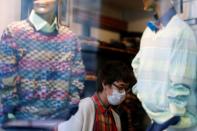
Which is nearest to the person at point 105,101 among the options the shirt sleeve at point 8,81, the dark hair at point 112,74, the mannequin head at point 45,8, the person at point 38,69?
the dark hair at point 112,74

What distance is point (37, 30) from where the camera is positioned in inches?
57.0

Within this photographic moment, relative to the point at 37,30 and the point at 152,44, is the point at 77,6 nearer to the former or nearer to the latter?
the point at 37,30

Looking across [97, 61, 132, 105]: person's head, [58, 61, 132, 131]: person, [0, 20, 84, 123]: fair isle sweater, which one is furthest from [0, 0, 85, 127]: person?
[97, 61, 132, 105]: person's head

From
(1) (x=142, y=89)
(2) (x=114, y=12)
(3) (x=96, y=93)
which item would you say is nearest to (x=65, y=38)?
(3) (x=96, y=93)

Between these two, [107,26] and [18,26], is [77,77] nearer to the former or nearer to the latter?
[18,26]

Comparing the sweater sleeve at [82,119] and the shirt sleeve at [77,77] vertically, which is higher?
the shirt sleeve at [77,77]

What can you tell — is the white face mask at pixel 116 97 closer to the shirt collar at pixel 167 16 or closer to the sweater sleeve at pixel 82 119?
the sweater sleeve at pixel 82 119

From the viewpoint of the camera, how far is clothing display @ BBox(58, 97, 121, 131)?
4.99 feet

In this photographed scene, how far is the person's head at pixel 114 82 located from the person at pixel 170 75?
373 millimetres

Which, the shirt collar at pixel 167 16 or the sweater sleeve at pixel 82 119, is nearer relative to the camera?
the shirt collar at pixel 167 16

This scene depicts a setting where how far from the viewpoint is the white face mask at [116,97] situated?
5.33 feet

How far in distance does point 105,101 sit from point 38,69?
0.40 metres

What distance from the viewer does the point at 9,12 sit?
1467 mm

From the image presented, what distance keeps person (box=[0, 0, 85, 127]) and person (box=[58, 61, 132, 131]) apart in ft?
0.33
